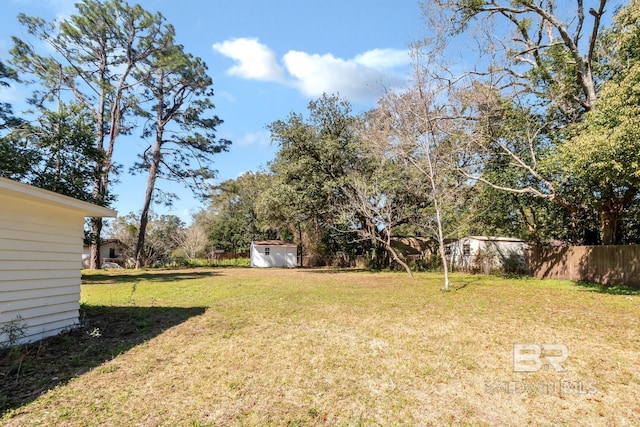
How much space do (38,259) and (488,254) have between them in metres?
18.0

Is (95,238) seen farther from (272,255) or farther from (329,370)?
(329,370)

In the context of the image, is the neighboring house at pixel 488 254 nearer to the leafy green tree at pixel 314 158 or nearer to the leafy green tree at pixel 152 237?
the leafy green tree at pixel 314 158

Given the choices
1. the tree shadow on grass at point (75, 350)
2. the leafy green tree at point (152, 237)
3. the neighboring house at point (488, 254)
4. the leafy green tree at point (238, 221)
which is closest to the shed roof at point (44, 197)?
the tree shadow on grass at point (75, 350)

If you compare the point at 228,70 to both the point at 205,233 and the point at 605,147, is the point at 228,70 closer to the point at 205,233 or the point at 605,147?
the point at 605,147

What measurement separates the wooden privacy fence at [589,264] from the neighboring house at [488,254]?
1.74 metres

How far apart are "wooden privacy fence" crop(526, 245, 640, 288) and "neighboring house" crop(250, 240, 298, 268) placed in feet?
53.1

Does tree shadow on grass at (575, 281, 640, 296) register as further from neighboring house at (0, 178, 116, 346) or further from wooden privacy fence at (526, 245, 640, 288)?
neighboring house at (0, 178, 116, 346)

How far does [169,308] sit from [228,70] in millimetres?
7597

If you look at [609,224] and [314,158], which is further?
[314,158]

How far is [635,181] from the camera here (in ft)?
28.8

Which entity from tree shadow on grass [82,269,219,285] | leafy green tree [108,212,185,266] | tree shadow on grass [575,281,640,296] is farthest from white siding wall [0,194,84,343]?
leafy green tree [108,212,185,266]

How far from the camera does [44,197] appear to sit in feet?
14.4

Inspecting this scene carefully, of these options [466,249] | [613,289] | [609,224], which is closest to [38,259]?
[613,289]

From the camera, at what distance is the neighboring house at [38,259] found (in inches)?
165
